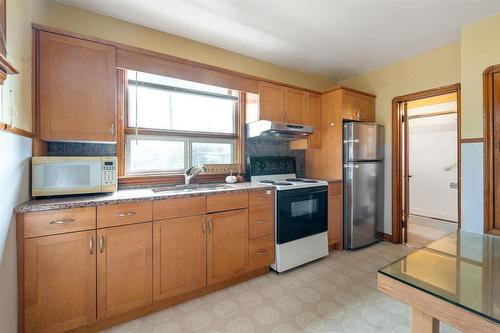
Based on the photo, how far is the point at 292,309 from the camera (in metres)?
1.83

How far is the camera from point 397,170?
3207 mm

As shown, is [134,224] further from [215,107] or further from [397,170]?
[397,170]

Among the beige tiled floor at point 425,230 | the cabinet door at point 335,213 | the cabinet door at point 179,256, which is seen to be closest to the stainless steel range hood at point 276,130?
the cabinet door at point 335,213

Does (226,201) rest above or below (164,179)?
below

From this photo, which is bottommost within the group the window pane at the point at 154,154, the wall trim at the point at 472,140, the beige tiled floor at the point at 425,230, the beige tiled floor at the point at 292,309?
the beige tiled floor at the point at 292,309

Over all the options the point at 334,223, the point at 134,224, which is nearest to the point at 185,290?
the point at 134,224

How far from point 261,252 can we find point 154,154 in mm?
1571

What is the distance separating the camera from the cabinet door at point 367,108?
327cm

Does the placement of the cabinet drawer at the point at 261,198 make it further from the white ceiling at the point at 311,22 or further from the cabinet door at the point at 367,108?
the cabinet door at the point at 367,108

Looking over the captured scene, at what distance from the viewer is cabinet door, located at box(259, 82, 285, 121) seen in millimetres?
2768

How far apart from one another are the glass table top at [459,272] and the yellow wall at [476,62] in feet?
5.25

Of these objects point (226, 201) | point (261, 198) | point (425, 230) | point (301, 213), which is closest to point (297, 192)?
point (301, 213)

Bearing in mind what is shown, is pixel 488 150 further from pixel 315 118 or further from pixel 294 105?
pixel 294 105

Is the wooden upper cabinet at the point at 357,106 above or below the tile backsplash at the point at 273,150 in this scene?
above
